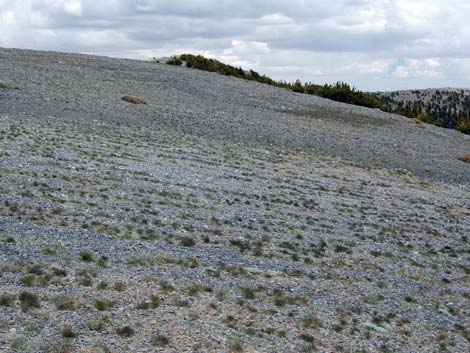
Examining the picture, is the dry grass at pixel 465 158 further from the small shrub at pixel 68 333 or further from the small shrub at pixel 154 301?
the small shrub at pixel 68 333

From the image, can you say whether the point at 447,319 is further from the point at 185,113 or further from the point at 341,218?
the point at 185,113

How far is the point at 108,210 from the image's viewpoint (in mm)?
15320

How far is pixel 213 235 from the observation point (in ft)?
48.9

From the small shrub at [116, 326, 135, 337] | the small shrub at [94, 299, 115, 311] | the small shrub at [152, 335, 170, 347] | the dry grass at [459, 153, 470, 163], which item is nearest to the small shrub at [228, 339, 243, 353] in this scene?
the small shrub at [152, 335, 170, 347]

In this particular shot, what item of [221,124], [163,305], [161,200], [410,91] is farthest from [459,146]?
[410,91]

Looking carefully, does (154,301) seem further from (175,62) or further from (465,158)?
(175,62)

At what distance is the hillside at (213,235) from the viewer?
390 inches

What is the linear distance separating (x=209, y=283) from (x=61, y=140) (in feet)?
40.4

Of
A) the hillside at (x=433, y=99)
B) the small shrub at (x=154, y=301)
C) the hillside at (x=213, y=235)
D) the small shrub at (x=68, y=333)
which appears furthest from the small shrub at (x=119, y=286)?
the hillside at (x=433, y=99)

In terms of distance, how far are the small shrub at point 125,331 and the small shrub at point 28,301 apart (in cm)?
128

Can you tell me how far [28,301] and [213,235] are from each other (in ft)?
19.3

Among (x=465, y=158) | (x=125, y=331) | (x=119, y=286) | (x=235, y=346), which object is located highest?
(x=465, y=158)

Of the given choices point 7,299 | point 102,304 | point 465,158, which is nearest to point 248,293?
point 102,304

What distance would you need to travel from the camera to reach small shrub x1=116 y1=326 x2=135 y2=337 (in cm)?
907
